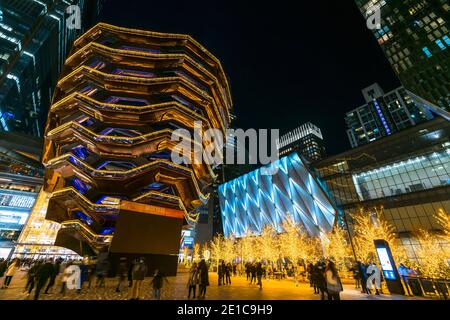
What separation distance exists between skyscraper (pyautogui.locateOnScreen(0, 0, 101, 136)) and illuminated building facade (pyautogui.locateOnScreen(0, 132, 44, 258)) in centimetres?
834

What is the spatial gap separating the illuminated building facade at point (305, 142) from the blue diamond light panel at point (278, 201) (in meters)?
77.9

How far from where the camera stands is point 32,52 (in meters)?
54.5

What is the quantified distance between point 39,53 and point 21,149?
2845 centimetres

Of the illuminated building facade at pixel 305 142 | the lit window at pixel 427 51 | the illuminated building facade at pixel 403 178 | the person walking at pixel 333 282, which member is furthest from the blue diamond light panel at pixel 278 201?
the illuminated building facade at pixel 305 142

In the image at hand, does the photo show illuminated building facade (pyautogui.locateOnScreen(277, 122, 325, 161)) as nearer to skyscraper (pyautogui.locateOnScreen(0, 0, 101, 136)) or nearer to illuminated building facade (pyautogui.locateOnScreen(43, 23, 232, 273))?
illuminated building facade (pyautogui.locateOnScreen(43, 23, 232, 273))

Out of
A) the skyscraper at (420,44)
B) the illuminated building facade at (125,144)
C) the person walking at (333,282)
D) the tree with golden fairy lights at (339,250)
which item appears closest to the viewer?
the person walking at (333,282)

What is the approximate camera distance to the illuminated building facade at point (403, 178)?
1351 inches

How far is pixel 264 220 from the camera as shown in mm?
54906

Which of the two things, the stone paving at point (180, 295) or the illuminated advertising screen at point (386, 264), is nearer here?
the stone paving at point (180, 295)

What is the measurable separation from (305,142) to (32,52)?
430ft

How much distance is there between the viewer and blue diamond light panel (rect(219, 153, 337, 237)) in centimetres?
4416

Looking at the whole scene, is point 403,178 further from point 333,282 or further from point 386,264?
point 333,282

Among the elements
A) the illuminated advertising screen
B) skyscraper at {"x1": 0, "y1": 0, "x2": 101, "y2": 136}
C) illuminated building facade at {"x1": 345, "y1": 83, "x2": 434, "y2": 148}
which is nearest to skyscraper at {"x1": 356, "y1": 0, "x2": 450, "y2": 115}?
illuminated building facade at {"x1": 345, "y1": 83, "x2": 434, "y2": 148}

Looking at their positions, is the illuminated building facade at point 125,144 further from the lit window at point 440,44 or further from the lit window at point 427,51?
the lit window at point 440,44
